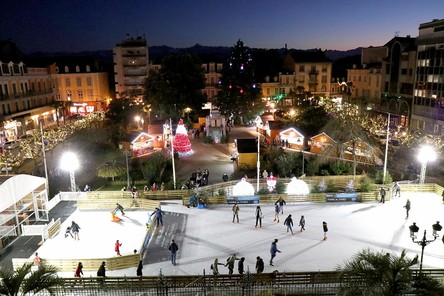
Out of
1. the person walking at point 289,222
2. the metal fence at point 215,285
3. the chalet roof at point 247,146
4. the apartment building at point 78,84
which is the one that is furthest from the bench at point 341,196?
the apartment building at point 78,84

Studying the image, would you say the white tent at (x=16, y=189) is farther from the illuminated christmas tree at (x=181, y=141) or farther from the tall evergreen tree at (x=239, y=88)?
the tall evergreen tree at (x=239, y=88)

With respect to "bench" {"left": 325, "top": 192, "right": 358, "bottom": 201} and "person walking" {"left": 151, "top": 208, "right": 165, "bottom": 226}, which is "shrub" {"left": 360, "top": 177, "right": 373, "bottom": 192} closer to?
"bench" {"left": 325, "top": 192, "right": 358, "bottom": 201}

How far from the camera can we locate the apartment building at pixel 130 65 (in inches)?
2763

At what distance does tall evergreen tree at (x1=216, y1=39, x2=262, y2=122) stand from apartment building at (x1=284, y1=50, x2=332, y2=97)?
712 inches

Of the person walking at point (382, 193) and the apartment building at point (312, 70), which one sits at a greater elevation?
the apartment building at point (312, 70)

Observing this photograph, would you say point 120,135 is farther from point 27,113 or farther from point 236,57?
point 236,57

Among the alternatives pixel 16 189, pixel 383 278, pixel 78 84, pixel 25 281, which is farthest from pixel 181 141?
pixel 78 84

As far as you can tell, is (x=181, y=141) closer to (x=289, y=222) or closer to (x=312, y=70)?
(x=289, y=222)

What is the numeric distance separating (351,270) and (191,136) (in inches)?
1598

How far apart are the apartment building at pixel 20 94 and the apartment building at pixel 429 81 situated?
51380mm

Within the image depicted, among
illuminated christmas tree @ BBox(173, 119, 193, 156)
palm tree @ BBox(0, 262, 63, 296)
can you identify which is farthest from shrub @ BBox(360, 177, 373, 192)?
palm tree @ BBox(0, 262, 63, 296)

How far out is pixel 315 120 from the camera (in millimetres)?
45094

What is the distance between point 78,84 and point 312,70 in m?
42.5

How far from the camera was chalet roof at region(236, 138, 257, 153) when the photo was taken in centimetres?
3566
